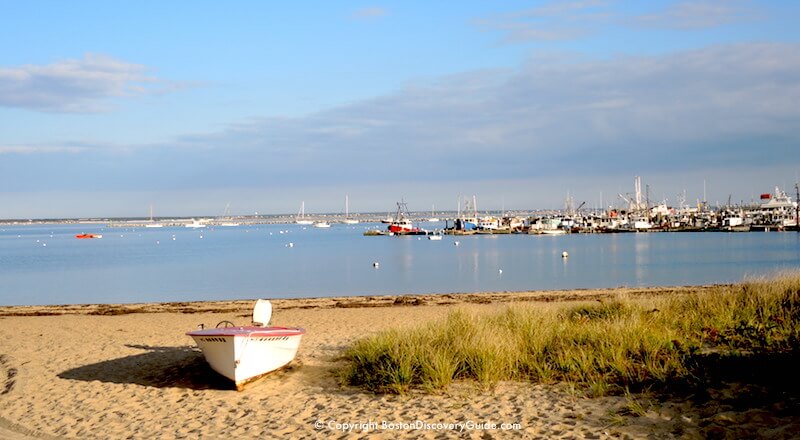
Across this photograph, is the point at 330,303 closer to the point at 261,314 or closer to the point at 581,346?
the point at 261,314

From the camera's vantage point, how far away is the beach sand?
8.69m

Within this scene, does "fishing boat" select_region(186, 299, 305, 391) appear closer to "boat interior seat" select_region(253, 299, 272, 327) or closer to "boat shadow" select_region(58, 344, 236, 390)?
"boat shadow" select_region(58, 344, 236, 390)

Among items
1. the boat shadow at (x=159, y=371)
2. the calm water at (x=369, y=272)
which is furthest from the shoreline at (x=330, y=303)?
the boat shadow at (x=159, y=371)

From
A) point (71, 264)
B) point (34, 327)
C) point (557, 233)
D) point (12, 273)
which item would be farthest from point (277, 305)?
point (557, 233)

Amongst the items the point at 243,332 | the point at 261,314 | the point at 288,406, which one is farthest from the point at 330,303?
the point at 288,406

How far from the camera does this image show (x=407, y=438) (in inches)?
355

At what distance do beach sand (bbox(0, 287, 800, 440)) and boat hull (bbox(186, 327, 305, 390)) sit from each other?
9.7 inches

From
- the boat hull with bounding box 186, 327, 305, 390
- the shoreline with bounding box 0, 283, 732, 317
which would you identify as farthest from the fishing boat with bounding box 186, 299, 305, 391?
the shoreline with bounding box 0, 283, 732, 317

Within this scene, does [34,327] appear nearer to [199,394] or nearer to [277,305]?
[277,305]

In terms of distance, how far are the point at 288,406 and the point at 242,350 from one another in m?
1.26

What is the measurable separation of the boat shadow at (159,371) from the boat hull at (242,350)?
12.6 inches

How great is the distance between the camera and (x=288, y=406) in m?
10.9

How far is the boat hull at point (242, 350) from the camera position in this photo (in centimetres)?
1159

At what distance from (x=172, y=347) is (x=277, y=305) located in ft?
40.0
